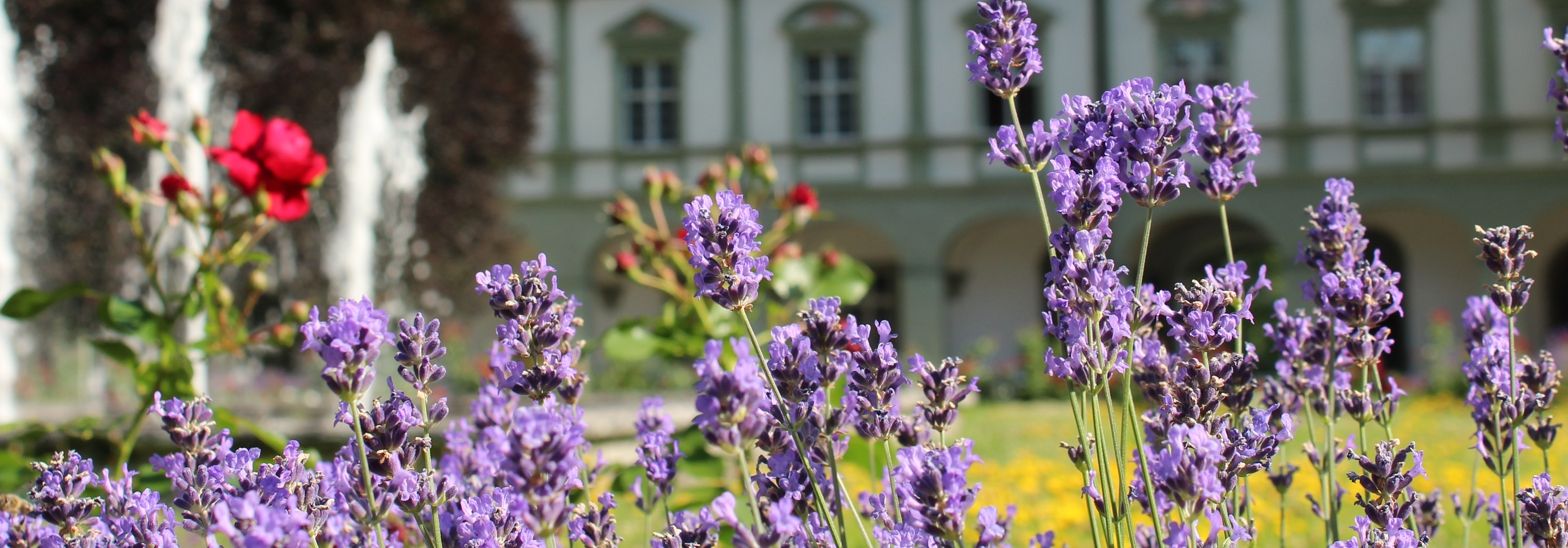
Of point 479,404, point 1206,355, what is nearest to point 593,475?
point 479,404

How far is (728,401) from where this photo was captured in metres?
1.08

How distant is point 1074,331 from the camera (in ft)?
4.20

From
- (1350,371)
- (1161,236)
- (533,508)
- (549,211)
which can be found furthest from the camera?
(1161,236)

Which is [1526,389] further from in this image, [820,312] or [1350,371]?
[820,312]

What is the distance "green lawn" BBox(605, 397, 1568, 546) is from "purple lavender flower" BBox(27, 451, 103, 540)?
620 millimetres

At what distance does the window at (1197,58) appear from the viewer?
1622cm

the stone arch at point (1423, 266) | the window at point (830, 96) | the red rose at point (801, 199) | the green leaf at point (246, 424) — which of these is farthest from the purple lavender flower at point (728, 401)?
the stone arch at point (1423, 266)

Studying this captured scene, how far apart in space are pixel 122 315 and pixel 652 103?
15037mm

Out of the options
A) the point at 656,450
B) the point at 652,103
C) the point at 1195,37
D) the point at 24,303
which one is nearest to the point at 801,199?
the point at 24,303

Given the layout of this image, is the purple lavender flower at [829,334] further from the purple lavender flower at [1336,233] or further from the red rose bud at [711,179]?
the red rose bud at [711,179]

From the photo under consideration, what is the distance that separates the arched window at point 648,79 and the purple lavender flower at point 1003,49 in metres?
15.7

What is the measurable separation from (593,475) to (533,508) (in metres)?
0.54

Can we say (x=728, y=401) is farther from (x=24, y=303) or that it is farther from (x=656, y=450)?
(x=24, y=303)

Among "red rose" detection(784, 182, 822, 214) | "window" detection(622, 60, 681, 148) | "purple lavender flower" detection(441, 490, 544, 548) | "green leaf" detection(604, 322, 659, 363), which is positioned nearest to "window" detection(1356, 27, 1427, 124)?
"window" detection(622, 60, 681, 148)
